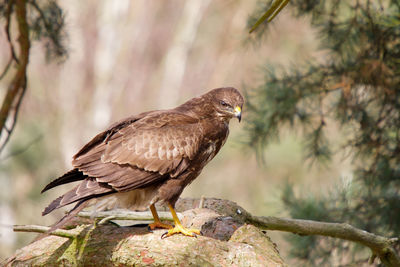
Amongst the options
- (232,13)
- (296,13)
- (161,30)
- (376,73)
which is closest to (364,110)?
(376,73)

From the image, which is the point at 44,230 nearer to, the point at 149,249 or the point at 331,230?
the point at 149,249

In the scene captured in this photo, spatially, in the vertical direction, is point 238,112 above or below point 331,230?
above

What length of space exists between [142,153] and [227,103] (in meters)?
0.86

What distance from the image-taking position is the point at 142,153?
11.1 feet

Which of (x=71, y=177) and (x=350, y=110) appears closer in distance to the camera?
(x=71, y=177)

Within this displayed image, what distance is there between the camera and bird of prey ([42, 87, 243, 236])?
3.24m

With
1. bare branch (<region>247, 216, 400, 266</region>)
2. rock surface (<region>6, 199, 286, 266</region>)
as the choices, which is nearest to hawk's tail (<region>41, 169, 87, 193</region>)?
rock surface (<region>6, 199, 286, 266</region>)

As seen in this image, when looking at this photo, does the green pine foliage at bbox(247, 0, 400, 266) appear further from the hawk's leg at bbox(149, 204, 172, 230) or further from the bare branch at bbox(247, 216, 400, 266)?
the hawk's leg at bbox(149, 204, 172, 230)

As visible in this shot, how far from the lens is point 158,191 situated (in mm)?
3439

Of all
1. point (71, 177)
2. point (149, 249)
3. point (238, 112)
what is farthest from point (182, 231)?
point (238, 112)

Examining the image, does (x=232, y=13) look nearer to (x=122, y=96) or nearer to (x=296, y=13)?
(x=122, y=96)

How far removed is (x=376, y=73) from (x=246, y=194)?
40.8ft

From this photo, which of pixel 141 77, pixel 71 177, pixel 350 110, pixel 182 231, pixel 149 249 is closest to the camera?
pixel 149 249

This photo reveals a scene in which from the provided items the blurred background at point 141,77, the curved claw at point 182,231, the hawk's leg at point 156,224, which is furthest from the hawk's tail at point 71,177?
the blurred background at point 141,77
